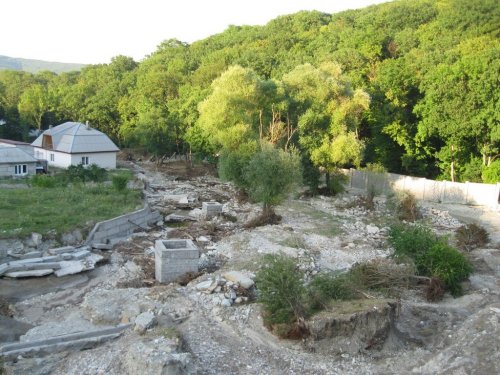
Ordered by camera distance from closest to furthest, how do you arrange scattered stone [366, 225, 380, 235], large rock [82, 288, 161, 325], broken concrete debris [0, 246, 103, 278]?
large rock [82, 288, 161, 325] < broken concrete debris [0, 246, 103, 278] < scattered stone [366, 225, 380, 235]

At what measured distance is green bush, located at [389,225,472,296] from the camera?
15750mm

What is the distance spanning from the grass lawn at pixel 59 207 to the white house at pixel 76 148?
9.59 meters

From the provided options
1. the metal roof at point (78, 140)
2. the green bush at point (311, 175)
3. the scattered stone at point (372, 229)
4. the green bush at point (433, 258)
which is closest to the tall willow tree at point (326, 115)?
the green bush at point (311, 175)

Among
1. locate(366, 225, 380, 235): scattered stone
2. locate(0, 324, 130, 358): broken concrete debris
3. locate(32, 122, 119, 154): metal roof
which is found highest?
locate(32, 122, 119, 154): metal roof

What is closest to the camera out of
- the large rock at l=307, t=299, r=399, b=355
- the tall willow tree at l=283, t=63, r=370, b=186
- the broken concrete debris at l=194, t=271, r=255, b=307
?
the large rock at l=307, t=299, r=399, b=355

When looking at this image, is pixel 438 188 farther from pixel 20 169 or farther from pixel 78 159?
pixel 20 169

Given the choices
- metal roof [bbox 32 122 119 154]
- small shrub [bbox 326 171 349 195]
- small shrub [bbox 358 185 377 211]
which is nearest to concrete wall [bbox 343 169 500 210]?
small shrub [bbox 358 185 377 211]

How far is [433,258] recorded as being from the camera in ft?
52.8

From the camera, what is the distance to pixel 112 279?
54.2 feet

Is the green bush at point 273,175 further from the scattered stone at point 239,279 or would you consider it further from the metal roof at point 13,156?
the metal roof at point 13,156

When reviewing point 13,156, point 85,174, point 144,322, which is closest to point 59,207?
point 85,174

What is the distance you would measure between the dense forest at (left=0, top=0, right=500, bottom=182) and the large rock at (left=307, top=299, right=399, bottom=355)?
55.7 feet

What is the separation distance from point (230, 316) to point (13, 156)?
84.6 feet

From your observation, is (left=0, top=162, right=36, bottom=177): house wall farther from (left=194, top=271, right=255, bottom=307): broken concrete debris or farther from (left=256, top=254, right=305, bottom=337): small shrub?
(left=256, top=254, right=305, bottom=337): small shrub
